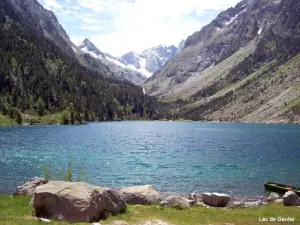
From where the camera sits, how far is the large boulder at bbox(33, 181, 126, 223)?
27.3 meters

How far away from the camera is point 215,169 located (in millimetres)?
78125

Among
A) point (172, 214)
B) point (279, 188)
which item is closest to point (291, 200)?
point (279, 188)

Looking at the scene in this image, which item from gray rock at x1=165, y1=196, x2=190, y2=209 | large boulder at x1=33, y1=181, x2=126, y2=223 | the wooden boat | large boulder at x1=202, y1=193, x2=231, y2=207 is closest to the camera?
large boulder at x1=33, y1=181, x2=126, y2=223

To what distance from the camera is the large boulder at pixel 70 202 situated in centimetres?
2727

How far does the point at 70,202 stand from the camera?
27328 mm

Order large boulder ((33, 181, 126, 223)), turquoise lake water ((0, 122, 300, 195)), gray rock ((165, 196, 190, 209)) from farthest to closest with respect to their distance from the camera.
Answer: turquoise lake water ((0, 122, 300, 195)) → gray rock ((165, 196, 190, 209)) → large boulder ((33, 181, 126, 223))

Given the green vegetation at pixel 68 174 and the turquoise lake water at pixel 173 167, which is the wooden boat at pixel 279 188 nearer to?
the turquoise lake water at pixel 173 167

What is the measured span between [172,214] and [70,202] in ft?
33.9

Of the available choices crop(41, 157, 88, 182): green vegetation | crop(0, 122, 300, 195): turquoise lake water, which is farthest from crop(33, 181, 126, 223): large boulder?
crop(0, 122, 300, 195): turquoise lake water

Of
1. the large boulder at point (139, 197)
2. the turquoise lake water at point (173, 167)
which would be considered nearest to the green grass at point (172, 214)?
the large boulder at point (139, 197)

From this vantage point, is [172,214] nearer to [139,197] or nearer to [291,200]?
[139,197]

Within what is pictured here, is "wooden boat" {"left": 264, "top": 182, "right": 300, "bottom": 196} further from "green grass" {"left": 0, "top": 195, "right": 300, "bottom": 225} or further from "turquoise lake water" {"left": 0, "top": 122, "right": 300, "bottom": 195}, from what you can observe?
"green grass" {"left": 0, "top": 195, "right": 300, "bottom": 225}

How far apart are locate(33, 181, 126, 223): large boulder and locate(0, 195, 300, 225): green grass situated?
1.06 metres

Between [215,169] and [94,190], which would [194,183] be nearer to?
[215,169]
